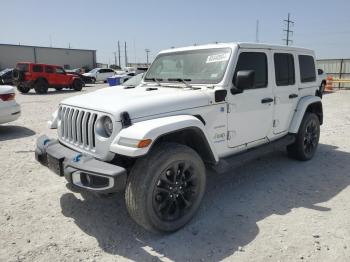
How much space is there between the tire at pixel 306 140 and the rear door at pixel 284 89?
0.41 meters

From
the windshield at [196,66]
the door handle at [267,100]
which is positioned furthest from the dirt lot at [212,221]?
the windshield at [196,66]

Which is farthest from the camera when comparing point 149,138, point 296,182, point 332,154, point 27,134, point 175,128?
point 27,134

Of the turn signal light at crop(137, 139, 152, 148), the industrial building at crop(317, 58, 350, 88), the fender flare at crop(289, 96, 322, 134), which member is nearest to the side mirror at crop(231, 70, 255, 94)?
the turn signal light at crop(137, 139, 152, 148)

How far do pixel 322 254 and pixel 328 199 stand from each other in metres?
1.36

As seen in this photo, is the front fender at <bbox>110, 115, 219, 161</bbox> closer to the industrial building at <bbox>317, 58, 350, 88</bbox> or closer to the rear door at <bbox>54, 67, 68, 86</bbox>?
the rear door at <bbox>54, 67, 68, 86</bbox>

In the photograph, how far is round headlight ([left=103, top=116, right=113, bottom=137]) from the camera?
321 cm

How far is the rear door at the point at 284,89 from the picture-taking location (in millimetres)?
4781

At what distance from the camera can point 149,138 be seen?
9.58 feet

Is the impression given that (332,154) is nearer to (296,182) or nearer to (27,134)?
(296,182)

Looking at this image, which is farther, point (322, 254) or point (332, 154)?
point (332, 154)

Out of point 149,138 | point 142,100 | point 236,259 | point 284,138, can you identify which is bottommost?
point 236,259

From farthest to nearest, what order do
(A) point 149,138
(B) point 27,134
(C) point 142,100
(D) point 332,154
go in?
(B) point 27,134, (D) point 332,154, (C) point 142,100, (A) point 149,138

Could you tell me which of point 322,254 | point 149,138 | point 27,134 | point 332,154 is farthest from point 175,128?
point 27,134

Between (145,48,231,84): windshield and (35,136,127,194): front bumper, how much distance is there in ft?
5.60
